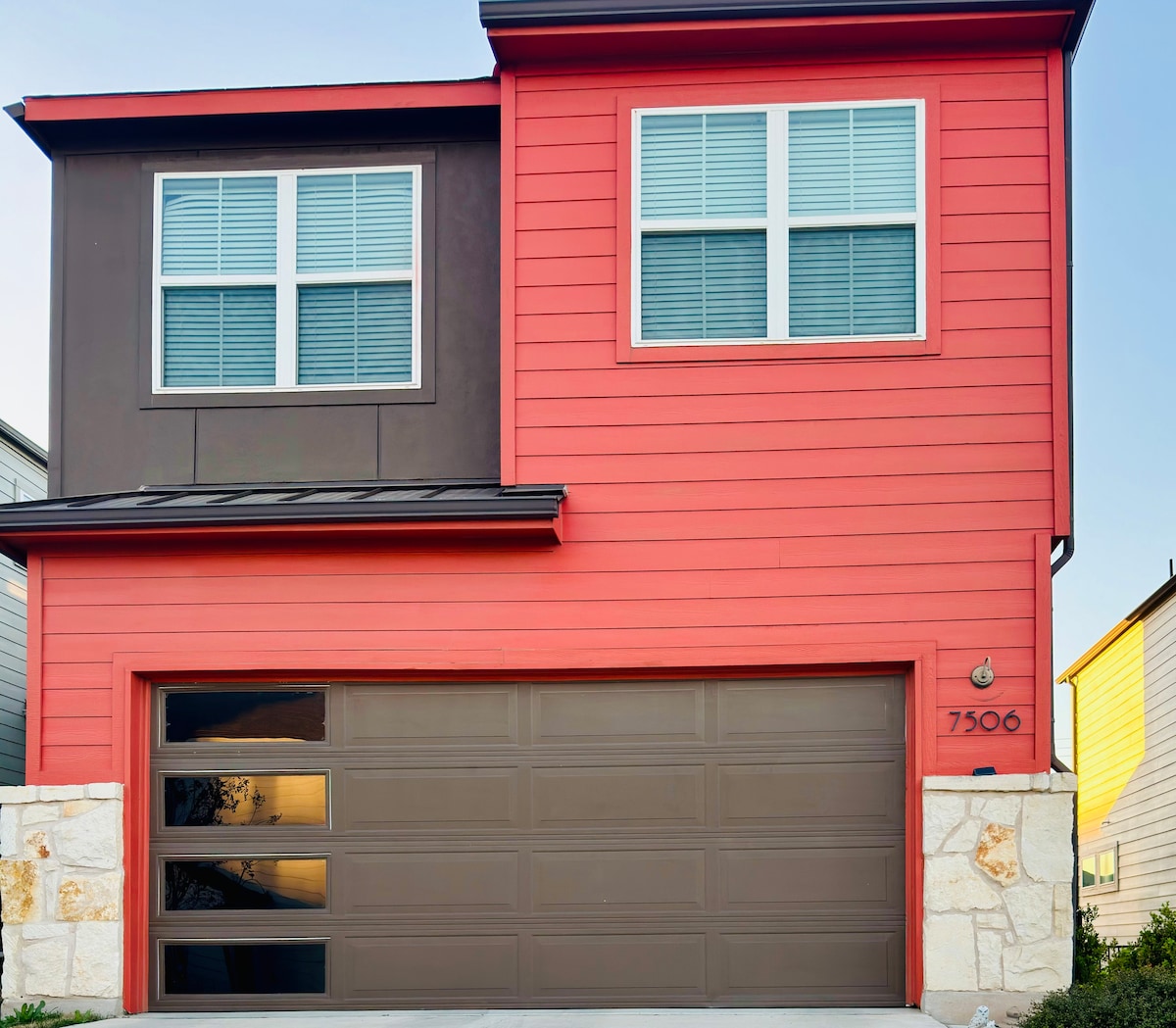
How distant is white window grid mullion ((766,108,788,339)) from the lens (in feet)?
25.6

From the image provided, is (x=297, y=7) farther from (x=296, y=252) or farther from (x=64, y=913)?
(x=64, y=913)

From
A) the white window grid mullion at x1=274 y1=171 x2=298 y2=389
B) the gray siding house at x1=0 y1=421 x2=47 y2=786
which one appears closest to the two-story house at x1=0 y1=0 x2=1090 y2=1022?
the white window grid mullion at x1=274 y1=171 x2=298 y2=389

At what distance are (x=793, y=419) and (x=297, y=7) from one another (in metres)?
7.49

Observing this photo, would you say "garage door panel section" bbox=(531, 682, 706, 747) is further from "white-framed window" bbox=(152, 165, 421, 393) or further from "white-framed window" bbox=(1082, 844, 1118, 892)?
"white-framed window" bbox=(1082, 844, 1118, 892)

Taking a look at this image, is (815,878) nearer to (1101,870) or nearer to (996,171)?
(996,171)

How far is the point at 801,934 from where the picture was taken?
7492mm

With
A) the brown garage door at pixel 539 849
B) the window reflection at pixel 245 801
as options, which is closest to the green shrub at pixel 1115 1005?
the brown garage door at pixel 539 849

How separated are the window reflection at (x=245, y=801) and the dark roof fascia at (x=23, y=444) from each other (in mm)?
6870

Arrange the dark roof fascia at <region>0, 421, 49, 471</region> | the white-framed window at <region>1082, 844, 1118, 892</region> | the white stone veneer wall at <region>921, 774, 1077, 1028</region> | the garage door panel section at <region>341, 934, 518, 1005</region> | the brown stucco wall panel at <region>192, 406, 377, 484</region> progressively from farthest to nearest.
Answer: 1. the white-framed window at <region>1082, 844, 1118, 892</region>
2. the dark roof fascia at <region>0, 421, 49, 471</region>
3. the brown stucco wall panel at <region>192, 406, 377, 484</region>
4. the garage door panel section at <region>341, 934, 518, 1005</region>
5. the white stone veneer wall at <region>921, 774, 1077, 1028</region>

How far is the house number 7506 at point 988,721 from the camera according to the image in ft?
24.1

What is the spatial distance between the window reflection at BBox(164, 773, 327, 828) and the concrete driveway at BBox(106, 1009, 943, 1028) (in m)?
1.11

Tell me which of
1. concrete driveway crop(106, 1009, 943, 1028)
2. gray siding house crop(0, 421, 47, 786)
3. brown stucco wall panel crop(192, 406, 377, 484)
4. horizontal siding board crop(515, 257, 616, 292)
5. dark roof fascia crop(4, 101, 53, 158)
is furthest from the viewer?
gray siding house crop(0, 421, 47, 786)

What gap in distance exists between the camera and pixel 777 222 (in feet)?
25.7

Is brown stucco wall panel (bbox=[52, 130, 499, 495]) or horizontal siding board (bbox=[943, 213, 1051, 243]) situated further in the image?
brown stucco wall panel (bbox=[52, 130, 499, 495])
